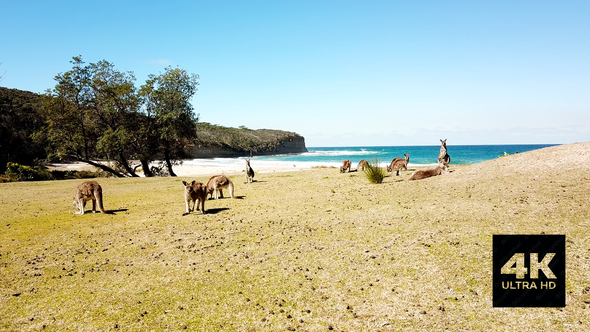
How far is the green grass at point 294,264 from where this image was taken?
194 inches

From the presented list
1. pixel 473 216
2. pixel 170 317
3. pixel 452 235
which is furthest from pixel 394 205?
pixel 170 317

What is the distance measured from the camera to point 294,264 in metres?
Result: 6.95

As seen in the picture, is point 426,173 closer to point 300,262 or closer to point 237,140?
point 300,262

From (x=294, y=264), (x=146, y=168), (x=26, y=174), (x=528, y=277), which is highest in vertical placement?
(x=146, y=168)

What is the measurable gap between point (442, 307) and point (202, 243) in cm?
588

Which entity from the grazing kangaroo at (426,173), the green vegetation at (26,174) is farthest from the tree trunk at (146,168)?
the grazing kangaroo at (426,173)

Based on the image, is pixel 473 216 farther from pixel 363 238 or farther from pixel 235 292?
pixel 235 292

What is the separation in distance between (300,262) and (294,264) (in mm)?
151

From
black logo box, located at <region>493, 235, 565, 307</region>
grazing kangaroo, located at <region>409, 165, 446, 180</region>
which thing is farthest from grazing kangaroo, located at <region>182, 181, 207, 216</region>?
grazing kangaroo, located at <region>409, 165, 446, 180</region>

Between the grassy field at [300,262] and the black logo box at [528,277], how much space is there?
0.17 m

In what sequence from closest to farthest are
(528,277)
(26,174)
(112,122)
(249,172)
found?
(528,277), (249,172), (26,174), (112,122)

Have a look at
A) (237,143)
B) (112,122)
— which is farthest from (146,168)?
(237,143)

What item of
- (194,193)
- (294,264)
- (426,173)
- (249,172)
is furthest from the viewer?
(249,172)

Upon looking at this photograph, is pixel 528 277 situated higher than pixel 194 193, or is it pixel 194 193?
pixel 194 193
